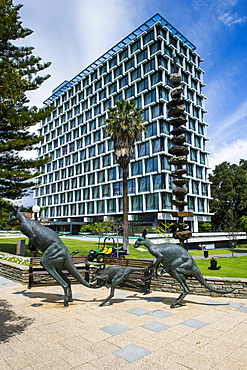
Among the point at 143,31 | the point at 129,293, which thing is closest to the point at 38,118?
the point at 129,293

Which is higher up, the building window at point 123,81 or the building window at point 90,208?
the building window at point 123,81

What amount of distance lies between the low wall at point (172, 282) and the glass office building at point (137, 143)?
978 inches

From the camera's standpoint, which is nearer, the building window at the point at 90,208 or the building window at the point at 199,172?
the building window at the point at 199,172

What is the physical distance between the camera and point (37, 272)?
32.2 ft

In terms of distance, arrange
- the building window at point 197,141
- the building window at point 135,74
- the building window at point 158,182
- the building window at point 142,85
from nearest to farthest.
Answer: the building window at point 158,182, the building window at point 142,85, the building window at point 135,74, the building window at point 197,141

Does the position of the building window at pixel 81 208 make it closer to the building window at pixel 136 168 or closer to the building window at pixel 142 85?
the building window at pixel 136 168

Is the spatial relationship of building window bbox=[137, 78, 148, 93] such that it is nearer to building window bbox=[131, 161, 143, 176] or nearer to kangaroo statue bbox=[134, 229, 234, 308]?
building window bbox=[131, 161, 143, 176]

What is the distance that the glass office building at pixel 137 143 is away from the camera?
147ft

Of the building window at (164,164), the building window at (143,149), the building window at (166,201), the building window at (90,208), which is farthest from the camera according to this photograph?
the building window at (90,208)

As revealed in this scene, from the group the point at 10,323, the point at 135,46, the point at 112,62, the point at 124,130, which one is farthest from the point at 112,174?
the point at 10,323

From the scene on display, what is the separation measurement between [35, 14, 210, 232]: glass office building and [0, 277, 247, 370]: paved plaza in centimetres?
2902

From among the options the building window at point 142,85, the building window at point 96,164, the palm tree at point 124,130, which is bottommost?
the palm tree at point 124,130

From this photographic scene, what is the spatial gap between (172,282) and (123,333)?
4.29 m

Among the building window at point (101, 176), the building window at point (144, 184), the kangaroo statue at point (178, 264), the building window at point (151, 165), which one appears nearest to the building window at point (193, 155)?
the building window at point (151, 165)
